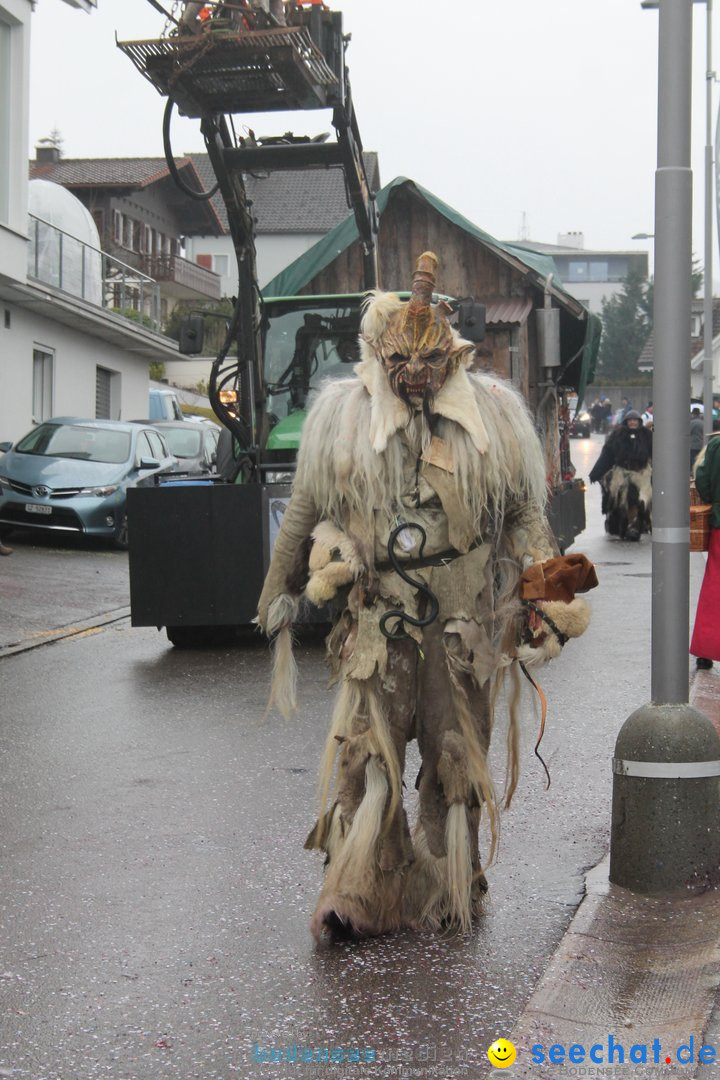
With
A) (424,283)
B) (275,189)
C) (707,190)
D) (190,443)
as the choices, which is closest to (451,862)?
(424,283)

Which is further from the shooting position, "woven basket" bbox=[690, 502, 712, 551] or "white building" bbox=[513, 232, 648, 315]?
"white building" bbox=[513, 232, 648, 315]

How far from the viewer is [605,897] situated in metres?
4.89

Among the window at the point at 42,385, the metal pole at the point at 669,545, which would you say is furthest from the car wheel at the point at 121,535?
the metal pole at the point at 669,545

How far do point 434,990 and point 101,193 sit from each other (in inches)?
1862

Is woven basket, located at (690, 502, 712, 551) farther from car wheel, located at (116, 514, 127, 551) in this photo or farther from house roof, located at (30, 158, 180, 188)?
house roof, located at (30, 158, 180, 188)

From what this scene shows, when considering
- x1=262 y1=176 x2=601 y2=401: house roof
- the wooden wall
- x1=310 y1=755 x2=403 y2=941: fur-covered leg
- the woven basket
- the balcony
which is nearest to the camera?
x1=310 y1=755 x2=403 y2=941: fur-covered leg

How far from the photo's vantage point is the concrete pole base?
485cm

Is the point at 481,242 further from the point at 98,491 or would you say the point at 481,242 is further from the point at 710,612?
the point at 710,612

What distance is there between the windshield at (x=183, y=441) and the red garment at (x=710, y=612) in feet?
50.9

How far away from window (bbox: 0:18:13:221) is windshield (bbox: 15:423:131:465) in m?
3.63

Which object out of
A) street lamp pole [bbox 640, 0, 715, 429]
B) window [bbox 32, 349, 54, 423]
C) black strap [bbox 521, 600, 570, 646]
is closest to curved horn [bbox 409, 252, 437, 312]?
black strap [bbox 521, 600, 570, 646]

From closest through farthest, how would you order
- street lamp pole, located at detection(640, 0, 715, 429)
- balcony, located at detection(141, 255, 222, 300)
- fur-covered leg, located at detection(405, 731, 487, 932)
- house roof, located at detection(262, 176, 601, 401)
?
fur-covered leg, located at detection(405, 731, 487, 932) → house roof, located at detection(262, 176, 601, 401) → street lamp pole, located at detection(640, 0, 715, 429) → balcony, located at detection(141, 255, 222, 300)

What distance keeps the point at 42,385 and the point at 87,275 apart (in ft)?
8.91

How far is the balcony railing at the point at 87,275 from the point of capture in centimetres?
2616
